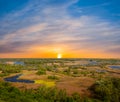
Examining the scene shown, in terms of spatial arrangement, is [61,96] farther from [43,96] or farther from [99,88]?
[99,88]

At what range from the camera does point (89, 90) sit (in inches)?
1238

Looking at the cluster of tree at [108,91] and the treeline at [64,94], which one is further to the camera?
the cluster of tree at [108,91]

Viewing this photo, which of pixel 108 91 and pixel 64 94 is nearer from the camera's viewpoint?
pixel 64 94

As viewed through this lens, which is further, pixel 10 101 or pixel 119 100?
pixel 119 100

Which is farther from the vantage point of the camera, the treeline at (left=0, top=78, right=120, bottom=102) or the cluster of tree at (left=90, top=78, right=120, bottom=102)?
the cluster of tree at (left=90, top=78, right=120, bottom=102)

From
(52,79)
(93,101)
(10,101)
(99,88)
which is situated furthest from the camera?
(52,79)

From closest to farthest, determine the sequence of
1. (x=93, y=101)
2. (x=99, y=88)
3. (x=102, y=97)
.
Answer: (x=93, y=101) → (x=102, y=97) → (x=99, y=88)

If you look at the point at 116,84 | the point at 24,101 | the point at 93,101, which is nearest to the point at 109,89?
the point at 116,84

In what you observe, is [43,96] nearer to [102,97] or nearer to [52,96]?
[52,96]

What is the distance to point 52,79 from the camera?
43156 millimetres

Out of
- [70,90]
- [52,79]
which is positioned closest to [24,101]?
[70,90]

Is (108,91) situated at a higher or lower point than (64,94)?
higher

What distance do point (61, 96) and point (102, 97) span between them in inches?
262

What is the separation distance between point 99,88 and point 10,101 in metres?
15.0
